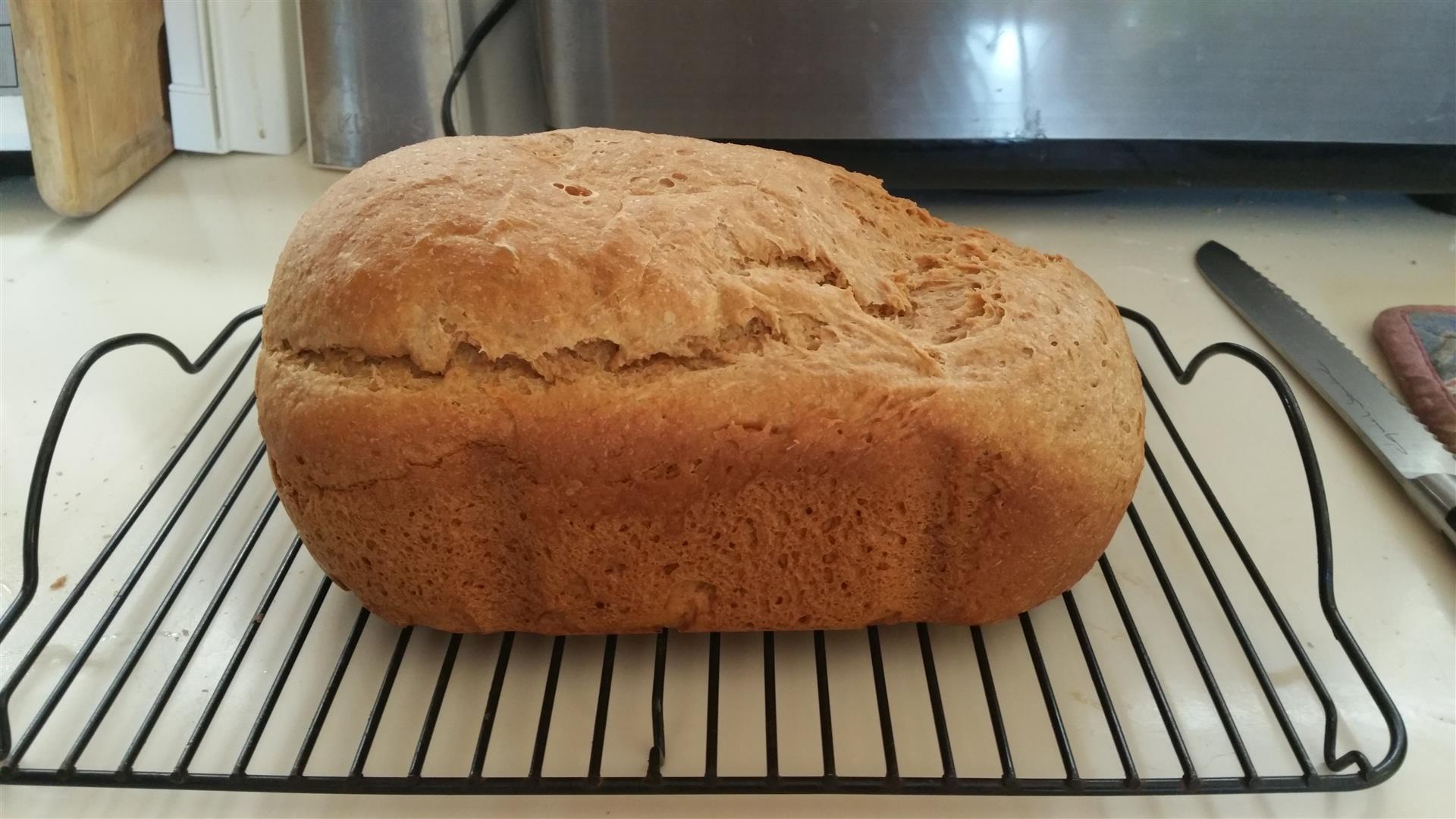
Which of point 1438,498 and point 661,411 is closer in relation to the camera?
point 661,411

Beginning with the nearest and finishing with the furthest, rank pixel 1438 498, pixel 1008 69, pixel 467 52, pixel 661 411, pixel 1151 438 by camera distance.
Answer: pixel 661 411 < pixel 1438 498 < pixel 1151 438 < pixel 1008 69 < pixel 467 52

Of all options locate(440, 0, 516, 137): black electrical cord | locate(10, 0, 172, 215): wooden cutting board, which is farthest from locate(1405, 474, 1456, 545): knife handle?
locate(10, 0, 172, 215): wooden cutting board

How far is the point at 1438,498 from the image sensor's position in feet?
2.71

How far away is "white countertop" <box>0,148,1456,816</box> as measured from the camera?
0.63m

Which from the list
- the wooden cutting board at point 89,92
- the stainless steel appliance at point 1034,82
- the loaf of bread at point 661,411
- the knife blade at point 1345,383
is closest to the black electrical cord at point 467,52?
the stainless steel appliance at point 1034,82

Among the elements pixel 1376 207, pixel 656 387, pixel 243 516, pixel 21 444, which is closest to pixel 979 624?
pixel 656 387

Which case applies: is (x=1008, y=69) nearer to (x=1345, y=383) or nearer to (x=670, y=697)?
(x=1345, y=383)

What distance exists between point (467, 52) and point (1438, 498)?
1176mm

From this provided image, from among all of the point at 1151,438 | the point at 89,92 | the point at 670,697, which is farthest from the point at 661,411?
the point at 89,92

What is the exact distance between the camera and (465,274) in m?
0.62

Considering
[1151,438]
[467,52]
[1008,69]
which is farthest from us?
[467,52]

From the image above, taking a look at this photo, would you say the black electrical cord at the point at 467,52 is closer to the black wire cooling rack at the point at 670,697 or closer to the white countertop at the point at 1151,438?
the white countertop at the point at 1151,438

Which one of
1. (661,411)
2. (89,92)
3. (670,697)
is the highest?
(89,92)

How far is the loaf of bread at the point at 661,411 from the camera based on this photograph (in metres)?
0.63
